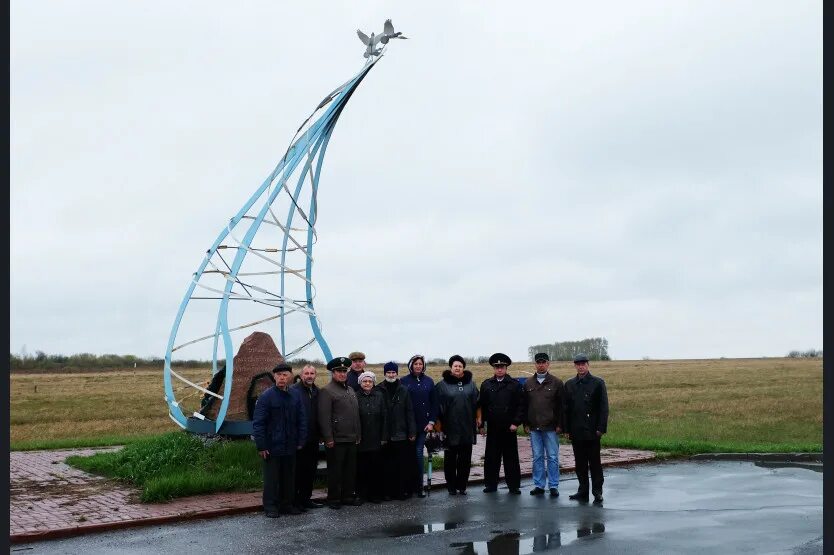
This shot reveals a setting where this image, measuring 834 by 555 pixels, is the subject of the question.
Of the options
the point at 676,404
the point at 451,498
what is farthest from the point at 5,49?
the point at 676,404

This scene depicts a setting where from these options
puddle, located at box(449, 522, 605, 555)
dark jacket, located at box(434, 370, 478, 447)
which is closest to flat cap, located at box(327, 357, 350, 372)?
dark jacket, located at box(434, 370, 478, 447)

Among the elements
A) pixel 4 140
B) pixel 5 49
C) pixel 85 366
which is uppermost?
pixel 5 49

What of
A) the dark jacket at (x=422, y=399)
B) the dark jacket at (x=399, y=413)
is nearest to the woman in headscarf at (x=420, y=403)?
the dark jacket at (x=422, y=399)

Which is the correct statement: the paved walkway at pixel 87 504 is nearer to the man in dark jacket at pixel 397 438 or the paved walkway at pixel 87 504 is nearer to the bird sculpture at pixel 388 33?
the man in dark jacket at pixel 397 438

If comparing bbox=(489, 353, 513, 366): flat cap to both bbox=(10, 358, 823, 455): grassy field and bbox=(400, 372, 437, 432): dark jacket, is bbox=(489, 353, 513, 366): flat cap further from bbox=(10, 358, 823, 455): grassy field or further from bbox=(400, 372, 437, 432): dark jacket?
bbox=(10, 358, 823, 455): grassy field

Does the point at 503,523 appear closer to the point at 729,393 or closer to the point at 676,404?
the point at 676,404

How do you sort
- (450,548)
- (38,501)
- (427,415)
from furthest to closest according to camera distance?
(427,415) < (38,501) < (450,548)

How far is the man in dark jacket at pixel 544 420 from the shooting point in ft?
34.4

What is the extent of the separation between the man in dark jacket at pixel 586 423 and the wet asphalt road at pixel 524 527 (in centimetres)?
32

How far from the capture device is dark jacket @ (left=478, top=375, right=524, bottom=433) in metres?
10.6

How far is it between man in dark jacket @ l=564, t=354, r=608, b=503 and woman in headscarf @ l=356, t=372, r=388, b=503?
7.85 ft

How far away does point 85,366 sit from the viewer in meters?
76.7

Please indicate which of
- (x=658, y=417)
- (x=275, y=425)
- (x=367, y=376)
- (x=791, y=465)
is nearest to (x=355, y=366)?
(x=367, y=376)

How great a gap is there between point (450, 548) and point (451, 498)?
9.14 ft
